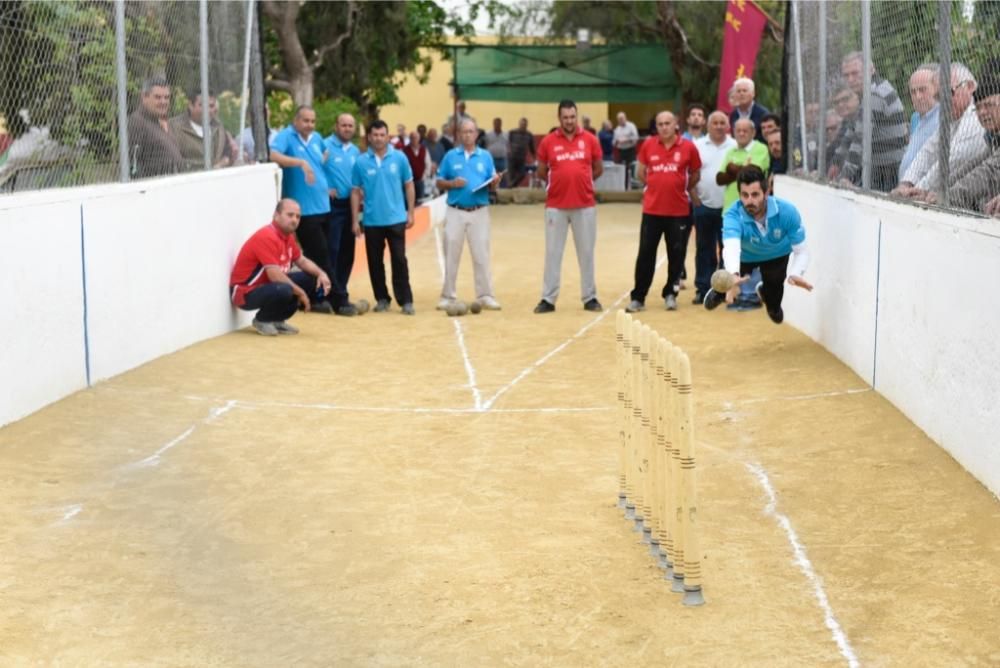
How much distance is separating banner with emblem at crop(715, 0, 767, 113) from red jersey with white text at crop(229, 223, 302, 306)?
22.8ft

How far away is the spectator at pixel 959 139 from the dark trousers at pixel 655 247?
5.79 m

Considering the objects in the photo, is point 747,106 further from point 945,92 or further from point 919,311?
point 945,92

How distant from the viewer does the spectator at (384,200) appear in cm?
1565

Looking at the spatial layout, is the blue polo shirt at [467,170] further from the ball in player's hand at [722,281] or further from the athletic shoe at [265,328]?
the ball in player's hand at [722,281]

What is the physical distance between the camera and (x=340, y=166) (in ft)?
53.3

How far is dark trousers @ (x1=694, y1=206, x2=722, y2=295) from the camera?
15781 millimetres

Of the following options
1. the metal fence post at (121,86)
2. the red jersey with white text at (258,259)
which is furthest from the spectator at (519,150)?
the metal fence post at (121,86)

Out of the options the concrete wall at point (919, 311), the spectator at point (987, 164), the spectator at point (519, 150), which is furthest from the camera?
the spectator at point (519, 150)

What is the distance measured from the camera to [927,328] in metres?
9.25

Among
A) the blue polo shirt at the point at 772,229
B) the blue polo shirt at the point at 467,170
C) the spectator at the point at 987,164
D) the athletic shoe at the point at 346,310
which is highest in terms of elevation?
the spectator at the point at 987,164

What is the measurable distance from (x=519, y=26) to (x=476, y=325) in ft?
91.2

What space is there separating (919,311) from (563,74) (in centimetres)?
2715

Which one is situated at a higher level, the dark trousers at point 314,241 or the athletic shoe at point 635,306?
the dark trousers at point 314,241

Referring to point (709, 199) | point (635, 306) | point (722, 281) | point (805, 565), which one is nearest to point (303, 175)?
point (635, 306)
